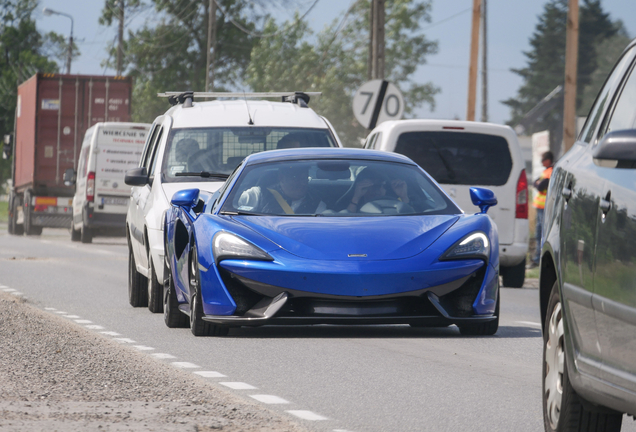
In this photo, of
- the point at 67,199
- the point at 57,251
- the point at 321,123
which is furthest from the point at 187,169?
the point at 67,199

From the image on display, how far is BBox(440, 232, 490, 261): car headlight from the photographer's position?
8914mm

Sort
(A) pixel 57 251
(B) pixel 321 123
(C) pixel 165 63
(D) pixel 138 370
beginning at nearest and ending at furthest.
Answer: (D) pixel 138 370
(B) pixel 321 123
(A) pixel 57 251
(C) pixel 165 63

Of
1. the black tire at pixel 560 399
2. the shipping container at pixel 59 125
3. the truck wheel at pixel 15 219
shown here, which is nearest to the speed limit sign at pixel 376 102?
the shipping container at pixel 59 125

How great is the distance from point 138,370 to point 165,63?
6363cm

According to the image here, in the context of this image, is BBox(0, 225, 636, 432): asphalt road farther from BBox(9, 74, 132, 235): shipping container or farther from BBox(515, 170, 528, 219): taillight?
BBox(9, 74, 132, 235): shipping container

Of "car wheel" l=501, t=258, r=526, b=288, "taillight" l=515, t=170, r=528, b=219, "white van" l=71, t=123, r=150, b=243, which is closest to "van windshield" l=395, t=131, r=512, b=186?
"taillight" l=515, t=170, r=528, b=219

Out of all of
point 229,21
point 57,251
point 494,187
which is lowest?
point 57,251

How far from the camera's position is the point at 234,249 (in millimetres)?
8852

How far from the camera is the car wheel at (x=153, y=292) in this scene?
11.8m

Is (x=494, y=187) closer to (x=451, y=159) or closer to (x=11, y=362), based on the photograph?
(x=451, y=159)

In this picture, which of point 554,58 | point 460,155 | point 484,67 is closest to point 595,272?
point 460,155

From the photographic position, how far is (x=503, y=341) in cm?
973

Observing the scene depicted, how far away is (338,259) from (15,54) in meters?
78.4

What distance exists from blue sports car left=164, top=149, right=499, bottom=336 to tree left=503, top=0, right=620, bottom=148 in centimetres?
9740
